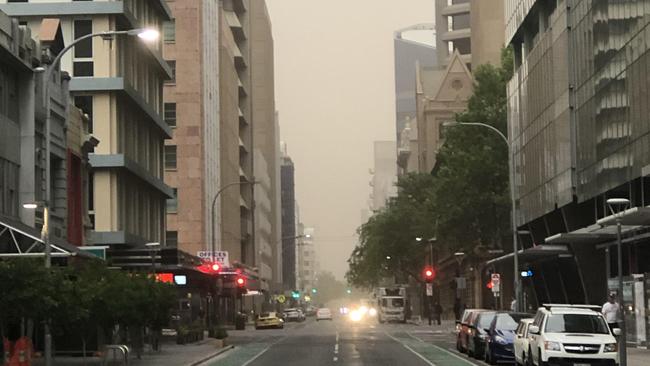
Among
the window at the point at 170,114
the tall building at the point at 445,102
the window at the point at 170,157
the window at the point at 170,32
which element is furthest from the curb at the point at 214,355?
the tall building at the point at 445,102

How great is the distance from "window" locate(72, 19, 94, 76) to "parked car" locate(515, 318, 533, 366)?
115 feet

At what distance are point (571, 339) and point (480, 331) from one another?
34.2ft

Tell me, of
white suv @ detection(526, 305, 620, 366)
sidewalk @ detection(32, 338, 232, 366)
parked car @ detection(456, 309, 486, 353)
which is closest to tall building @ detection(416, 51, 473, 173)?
sidewalk @ detection(32, 338, 232, 366)

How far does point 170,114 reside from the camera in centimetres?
9669

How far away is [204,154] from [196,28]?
983cm

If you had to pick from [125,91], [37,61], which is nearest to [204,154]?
[125,91]

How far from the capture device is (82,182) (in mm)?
53719

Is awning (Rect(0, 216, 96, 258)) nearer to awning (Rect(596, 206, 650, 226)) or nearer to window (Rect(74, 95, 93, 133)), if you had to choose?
awning (Rect(596, 206, 650, 226))

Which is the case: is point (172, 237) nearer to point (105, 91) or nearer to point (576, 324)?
point (105, 91)

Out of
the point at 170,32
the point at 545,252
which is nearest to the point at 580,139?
the point at 545,252

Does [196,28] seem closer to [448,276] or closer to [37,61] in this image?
[448,276]

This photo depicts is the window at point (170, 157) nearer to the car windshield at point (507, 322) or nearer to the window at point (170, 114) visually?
Answer: the window at point (170, 114)

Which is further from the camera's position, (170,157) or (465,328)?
(170,157)

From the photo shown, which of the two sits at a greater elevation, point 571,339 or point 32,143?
point 32,143
